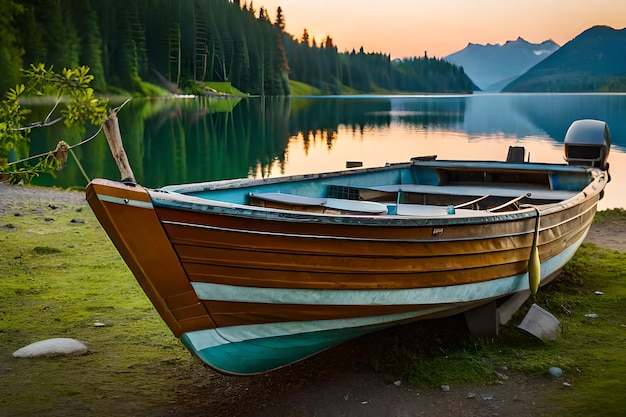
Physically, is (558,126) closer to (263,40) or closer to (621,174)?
(621,174)

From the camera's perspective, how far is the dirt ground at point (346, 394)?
21.1 ft

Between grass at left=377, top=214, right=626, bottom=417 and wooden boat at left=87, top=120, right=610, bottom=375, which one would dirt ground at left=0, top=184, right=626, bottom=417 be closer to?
grass at left=377, top=214, right=626, bottom=417

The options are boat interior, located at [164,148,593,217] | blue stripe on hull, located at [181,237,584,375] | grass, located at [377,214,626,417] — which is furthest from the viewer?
boat interior, located at [164,148,593,217]

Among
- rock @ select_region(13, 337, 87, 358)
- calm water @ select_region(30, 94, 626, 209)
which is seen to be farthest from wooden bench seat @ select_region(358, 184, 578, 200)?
calm water @ select_region(30, 94, 626, 209)

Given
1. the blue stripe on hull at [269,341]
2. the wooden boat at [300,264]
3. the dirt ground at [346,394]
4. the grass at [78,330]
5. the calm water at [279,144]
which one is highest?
the wooden boat at [300,264]

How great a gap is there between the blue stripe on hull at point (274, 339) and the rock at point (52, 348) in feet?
6.46

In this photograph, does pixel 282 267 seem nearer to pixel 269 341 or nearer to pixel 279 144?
pixel 269 341

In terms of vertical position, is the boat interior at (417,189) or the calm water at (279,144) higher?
the boat interior at (417,189)

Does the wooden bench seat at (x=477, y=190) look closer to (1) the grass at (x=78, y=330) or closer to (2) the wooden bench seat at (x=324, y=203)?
(2) the wooden bench seat at (x=324, y=203)

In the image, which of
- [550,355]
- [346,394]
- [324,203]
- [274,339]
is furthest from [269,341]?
[550,355]

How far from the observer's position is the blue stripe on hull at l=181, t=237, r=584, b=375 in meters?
6.20

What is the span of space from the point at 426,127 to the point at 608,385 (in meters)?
59.1

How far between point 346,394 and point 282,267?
1.51m

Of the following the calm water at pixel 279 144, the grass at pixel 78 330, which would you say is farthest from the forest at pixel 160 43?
the grass at pixel 78 330
